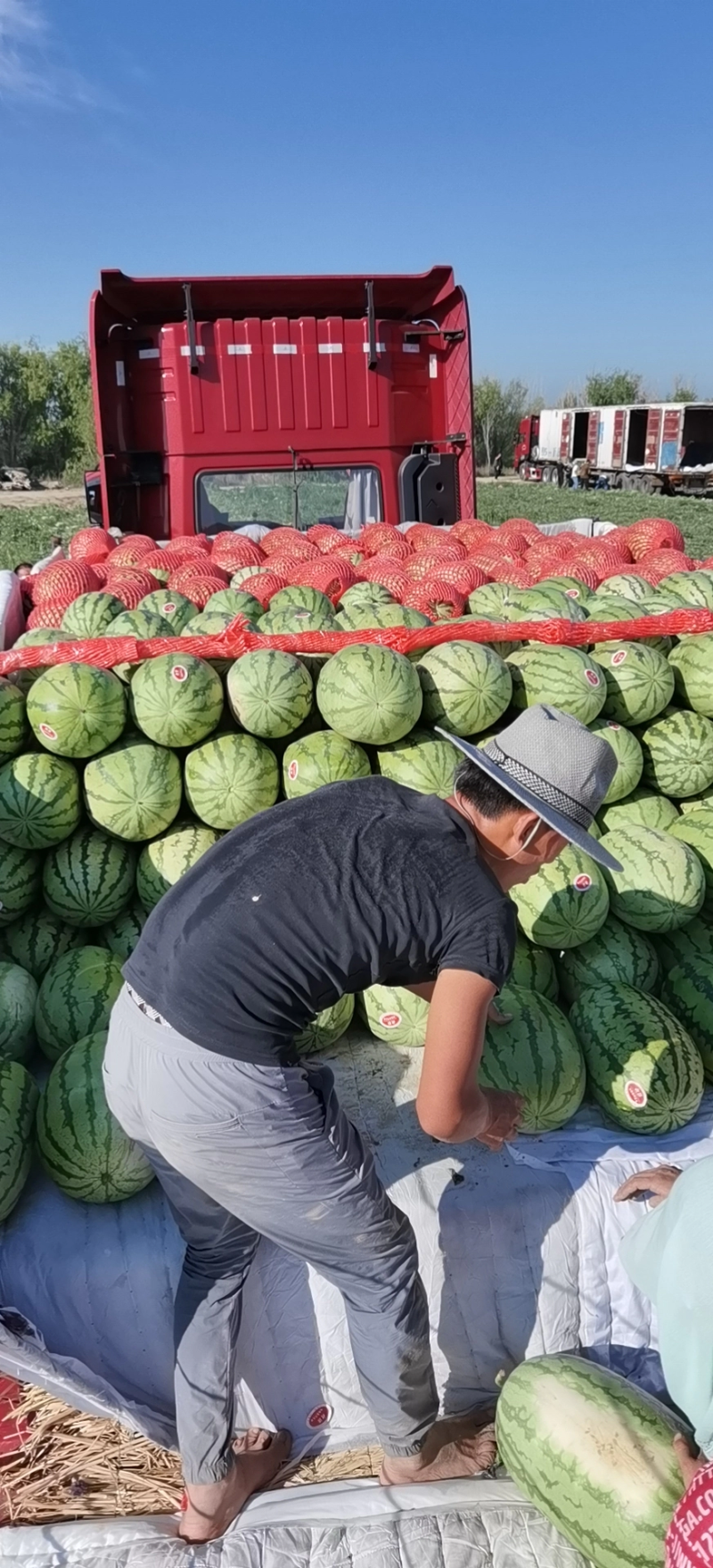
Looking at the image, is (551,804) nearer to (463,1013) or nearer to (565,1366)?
(463,1013)

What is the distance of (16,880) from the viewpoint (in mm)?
3014

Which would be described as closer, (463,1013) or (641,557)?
(463,1013)

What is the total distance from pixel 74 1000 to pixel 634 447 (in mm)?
44212

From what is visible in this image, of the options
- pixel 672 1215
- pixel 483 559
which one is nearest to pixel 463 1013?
pixel 672 1215

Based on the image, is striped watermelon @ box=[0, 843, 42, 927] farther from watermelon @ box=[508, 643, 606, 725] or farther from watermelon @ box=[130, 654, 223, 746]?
watermelon @ box=[508, 643, 606, 725]

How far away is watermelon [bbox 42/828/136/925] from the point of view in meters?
2.98

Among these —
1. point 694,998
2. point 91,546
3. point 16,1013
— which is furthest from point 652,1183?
point 91,546

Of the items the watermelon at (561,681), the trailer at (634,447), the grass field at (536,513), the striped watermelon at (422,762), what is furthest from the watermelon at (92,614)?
the trailer at (634,447)

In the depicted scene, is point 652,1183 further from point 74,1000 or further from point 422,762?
point 74,1000

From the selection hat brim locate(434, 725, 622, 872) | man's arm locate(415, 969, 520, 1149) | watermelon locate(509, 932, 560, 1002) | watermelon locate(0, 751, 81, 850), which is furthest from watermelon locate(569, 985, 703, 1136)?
watermelon locate(0, 751, 81, 850)

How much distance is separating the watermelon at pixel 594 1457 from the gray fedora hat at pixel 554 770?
1.25m

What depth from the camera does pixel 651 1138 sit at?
8.70 ft

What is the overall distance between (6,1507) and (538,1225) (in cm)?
142

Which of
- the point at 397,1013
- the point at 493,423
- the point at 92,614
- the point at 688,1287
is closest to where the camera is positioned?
the point at 688,1287
